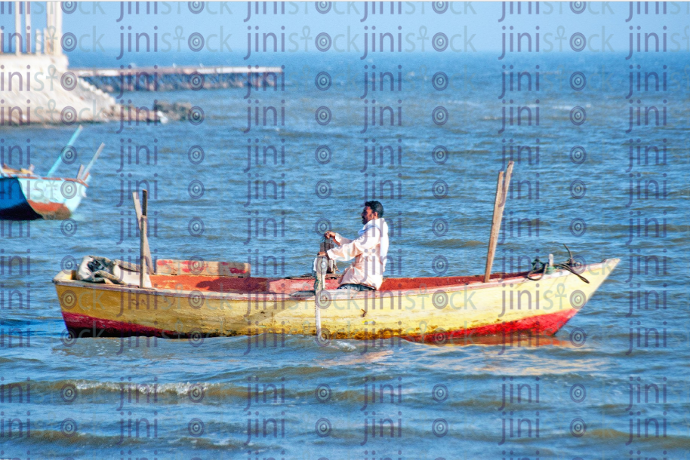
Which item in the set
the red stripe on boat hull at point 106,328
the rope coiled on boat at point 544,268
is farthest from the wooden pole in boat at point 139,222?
the rope coiled on boat at point 544,268

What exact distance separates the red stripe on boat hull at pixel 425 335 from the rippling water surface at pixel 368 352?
0.16 meters

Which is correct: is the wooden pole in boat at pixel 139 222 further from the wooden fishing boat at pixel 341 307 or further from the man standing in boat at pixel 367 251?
the man standing in boat at pixel 367 251

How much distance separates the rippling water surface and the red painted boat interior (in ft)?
2.89

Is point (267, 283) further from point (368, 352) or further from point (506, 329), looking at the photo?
point (506, 329)

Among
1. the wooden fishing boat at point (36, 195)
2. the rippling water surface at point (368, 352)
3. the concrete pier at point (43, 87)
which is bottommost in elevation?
the rippling water surface at point (368, 352)

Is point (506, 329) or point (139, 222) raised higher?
point (139, 222)

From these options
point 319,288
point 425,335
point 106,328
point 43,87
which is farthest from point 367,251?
point 43,87

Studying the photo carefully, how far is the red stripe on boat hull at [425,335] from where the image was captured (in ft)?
33.7

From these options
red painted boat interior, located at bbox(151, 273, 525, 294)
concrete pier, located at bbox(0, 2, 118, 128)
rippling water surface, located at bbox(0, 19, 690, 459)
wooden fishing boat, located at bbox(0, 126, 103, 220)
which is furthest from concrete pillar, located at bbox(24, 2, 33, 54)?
red painted boat interior, located at bbox(151, 273, 525, 294)

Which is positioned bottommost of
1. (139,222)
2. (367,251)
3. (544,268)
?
(544,268)

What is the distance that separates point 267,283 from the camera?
10.9m

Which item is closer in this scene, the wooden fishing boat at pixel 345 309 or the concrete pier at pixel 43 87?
the wooden fishing boat at pixel 345 309

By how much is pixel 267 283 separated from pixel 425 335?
224 cm

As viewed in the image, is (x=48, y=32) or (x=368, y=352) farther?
(x=48, y=32)
